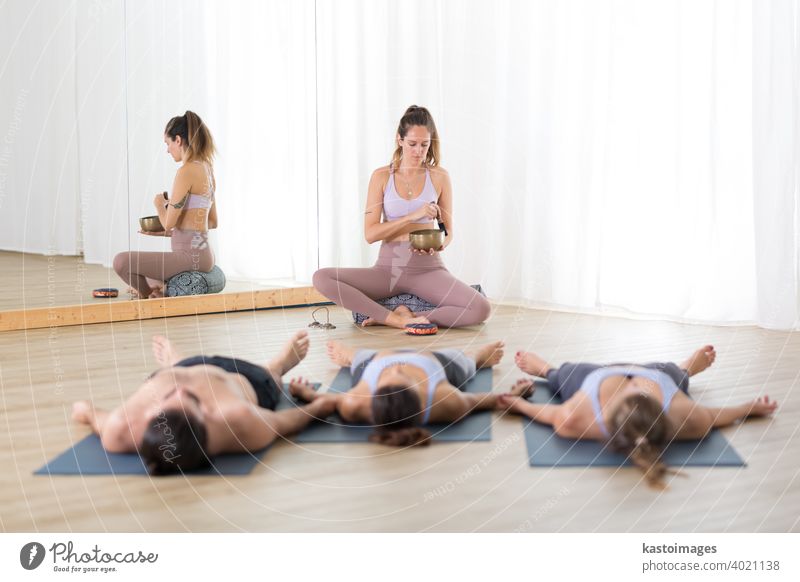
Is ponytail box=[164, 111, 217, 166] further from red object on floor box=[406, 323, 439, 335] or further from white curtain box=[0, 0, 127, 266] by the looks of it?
red object on floor box=[406, 323, 439, 335]

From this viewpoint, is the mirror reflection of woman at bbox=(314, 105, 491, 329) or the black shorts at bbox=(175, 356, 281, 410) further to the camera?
the mirror reflection of woman at bbox=(314, 105, 491, 329)

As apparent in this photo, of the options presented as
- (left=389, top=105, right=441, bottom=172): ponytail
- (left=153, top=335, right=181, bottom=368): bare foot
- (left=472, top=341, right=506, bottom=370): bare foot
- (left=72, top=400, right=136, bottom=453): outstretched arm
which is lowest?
(left=72, top=400, right=136, bottom=453): outstretched arm

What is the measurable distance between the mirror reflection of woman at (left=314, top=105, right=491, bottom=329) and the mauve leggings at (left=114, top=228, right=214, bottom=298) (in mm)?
692

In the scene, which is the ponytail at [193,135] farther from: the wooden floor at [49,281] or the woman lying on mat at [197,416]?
the woman lying on mat at [197,416]

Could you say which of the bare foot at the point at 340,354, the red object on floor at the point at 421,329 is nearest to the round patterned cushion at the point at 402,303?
the red object on floor at the point at 421,329

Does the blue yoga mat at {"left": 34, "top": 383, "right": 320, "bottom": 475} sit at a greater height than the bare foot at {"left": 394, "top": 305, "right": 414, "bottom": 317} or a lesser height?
lesser

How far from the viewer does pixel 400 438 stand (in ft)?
7.62

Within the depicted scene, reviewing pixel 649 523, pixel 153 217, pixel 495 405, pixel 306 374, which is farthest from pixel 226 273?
pixel 649 523

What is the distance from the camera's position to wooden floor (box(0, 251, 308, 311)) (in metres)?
4.17

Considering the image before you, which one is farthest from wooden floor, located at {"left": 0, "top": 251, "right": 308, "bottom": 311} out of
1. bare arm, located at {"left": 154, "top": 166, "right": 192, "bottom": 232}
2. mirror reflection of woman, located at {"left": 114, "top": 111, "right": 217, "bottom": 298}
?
bare arm, located at {"left": 154, "top": 166, "right": 192, "bottom": 232}

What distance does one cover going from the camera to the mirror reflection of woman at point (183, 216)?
451cm

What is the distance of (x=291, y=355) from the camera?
295 cm

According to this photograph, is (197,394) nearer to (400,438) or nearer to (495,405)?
(400,438)

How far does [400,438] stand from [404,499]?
0.38 metres
